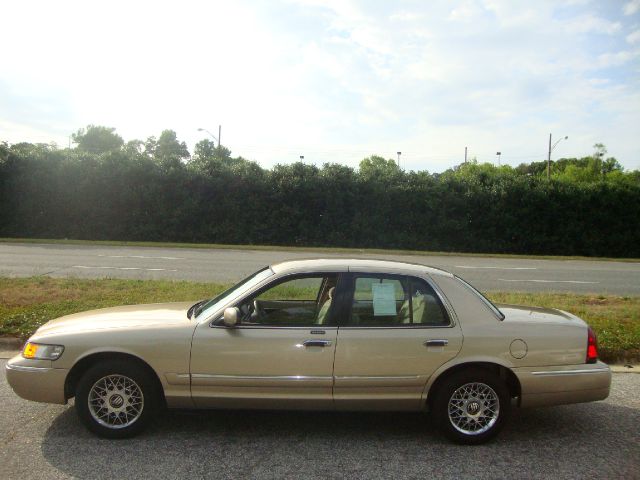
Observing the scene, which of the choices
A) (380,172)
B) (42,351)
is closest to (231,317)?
(42,351)

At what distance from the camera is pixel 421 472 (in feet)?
13.9

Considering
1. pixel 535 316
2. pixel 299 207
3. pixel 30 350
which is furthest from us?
pixel 299 207

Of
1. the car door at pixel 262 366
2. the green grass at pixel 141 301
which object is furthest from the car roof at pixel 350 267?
the green grass at pixel 141 301

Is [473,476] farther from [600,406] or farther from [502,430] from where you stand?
[600,406]

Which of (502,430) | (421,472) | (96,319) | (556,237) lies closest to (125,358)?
(96,319)

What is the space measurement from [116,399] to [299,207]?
80.7 feet

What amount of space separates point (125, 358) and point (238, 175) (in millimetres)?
24998

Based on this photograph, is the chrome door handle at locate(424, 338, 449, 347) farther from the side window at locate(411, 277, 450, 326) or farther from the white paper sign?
the white paper sign

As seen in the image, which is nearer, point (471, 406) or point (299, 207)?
point (471, 406)

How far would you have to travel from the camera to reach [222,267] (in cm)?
1616

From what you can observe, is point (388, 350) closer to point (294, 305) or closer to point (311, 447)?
point (311, 447)

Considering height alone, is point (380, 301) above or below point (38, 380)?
above

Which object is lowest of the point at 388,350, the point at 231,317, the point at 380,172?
the point at 388,350

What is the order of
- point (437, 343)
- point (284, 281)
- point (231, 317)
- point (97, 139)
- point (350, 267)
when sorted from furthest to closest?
1. point (97, 139)
2. point (350, 267)
3. point (284, 281)
4. point (437, 343)
5. point (231, 317)
